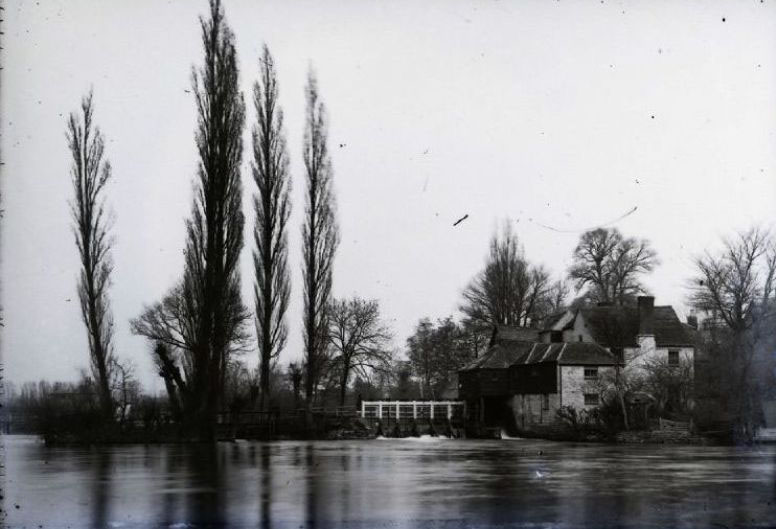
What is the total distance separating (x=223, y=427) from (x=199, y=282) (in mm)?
9019

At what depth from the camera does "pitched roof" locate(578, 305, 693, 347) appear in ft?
171

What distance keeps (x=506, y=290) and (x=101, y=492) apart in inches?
1933

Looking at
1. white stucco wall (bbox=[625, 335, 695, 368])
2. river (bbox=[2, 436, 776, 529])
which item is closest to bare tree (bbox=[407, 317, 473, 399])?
white stucco wall (bbox=[625, 335, 695, 368])

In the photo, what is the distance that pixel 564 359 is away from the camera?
48.9 metres

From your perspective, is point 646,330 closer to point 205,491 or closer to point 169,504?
point 205,491

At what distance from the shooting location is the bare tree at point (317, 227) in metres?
41.4

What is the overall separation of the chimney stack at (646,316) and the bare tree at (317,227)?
2173cm

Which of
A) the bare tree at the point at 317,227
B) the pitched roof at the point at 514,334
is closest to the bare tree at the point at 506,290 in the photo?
the pitched roof at the point at 514,334

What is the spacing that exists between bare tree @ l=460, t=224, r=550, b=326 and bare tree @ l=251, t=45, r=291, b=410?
1021 inches

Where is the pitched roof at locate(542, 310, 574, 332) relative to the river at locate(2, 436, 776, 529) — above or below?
above

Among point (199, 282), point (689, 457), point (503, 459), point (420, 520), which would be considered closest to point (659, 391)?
point (689, 457)

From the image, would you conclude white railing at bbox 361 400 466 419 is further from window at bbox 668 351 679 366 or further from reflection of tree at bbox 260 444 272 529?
reflection of tree at bbox 260 444 272 529

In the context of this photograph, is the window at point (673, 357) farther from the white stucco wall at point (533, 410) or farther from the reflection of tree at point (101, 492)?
the reflection of tree at point (101, 492)

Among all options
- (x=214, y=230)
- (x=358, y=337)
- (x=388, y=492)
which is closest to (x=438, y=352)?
(x=358, y=337)
